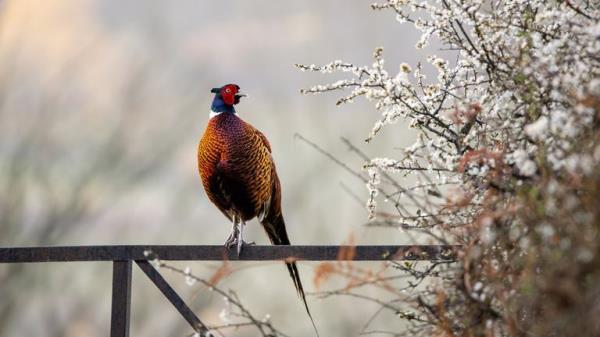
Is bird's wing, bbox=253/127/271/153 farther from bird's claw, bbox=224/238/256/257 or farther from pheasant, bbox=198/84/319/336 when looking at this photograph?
bird's claw, bbox=224/238/256/257

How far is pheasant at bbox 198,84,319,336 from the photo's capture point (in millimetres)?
3297

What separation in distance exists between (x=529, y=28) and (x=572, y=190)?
78 centimetres

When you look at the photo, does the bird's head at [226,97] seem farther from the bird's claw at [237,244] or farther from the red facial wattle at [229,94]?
the bird's claw at [237,244]

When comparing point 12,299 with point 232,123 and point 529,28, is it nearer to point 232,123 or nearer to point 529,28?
point 232,123

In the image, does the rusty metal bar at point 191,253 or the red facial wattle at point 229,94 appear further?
→ the red facial wattle at point 229,94

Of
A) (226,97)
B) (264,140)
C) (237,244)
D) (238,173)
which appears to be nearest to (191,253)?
(237,244)

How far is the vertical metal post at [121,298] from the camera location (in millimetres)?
2939

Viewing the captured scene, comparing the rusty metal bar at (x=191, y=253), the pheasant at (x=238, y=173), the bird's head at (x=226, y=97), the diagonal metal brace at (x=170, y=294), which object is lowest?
the diagonal metal brace at (x=170, y=294)

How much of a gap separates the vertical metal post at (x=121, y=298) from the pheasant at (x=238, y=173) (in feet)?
1.39

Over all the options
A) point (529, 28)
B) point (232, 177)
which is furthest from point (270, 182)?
point (529, 28)

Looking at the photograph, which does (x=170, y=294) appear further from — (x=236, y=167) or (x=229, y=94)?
(x=229, y=94)

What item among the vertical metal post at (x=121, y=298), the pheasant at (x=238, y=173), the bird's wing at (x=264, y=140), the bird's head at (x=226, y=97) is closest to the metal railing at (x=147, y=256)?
the vertical metal post at (x=121, y=298)

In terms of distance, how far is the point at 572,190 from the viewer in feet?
5.80

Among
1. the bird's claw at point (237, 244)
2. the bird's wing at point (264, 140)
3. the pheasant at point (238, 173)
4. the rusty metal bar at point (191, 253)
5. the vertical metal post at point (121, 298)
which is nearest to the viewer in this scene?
the rusty metal bar at point (191, 253)
